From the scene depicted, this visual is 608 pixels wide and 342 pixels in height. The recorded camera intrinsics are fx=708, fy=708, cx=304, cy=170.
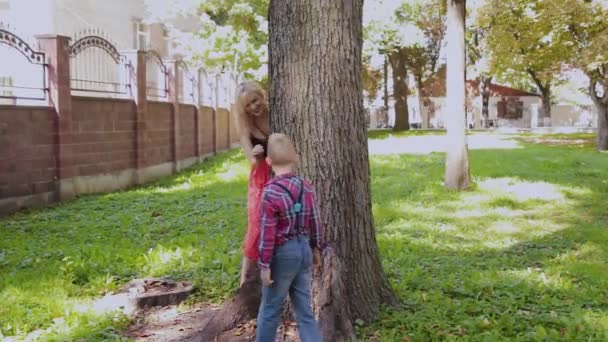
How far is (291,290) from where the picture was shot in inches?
161

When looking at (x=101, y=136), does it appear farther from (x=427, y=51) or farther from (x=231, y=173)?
(x=427, y=51)

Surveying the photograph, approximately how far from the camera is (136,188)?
14500 mm

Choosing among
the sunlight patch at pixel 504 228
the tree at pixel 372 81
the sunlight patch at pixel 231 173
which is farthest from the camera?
the tree at pixel 372 81

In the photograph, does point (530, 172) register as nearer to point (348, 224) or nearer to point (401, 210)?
point (401, 210)

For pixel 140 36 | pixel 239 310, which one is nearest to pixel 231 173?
pixel 239 310

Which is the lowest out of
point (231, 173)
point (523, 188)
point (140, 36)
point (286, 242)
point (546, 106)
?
point (523, 188)

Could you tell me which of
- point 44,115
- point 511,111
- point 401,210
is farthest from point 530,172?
point 511,111

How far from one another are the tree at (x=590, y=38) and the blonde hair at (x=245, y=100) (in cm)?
1712

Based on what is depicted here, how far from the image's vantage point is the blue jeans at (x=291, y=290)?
12.9ft

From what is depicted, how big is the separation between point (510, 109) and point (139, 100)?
4829 centimetres

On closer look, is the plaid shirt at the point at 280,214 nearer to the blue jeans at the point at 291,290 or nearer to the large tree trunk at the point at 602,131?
the blue jeans at the point at 291,290

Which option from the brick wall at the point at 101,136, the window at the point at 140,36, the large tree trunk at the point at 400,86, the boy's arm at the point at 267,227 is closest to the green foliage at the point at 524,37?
the large tree trunk at the point at 400,86

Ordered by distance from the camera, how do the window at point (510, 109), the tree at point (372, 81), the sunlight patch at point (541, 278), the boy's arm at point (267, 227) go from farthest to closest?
the window at point (510, 109) → the tree at point (372, 81) → the sunlight patch at point (541, 278) → the boy's arm at point (267, 227)

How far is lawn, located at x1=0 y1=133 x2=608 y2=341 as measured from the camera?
201 inches
